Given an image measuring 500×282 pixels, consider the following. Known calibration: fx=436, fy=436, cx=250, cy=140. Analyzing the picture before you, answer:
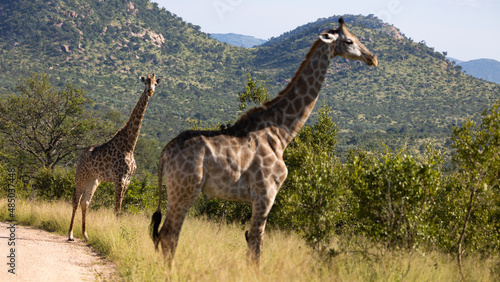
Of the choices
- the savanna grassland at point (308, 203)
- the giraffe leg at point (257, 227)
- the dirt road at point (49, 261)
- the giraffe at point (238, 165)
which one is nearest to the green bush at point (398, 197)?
the savanna grassland at point (308, 203)

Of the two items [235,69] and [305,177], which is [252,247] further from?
[235,69]

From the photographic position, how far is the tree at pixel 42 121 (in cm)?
2539

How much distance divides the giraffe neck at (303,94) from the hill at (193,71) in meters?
68.5

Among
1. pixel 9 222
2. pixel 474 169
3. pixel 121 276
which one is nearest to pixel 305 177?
pixel 474 169

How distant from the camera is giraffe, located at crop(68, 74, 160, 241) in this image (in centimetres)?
1081

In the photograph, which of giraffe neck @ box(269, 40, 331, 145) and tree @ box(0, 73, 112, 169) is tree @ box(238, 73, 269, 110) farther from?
tree @ box(0, 73, 112, 169)

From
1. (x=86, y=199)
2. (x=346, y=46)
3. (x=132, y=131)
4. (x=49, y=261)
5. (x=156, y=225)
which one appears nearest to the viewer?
(x=156, y=225)

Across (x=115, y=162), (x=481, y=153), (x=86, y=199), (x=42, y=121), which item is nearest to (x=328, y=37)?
(x=481, y=153)

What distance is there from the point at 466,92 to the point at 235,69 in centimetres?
7114

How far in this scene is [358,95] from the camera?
116750mm

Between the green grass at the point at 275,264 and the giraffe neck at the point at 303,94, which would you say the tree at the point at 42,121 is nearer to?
the green grass at the point at 275,264

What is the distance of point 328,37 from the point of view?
7246 millimetres

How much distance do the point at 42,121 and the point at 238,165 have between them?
23251 millimetres

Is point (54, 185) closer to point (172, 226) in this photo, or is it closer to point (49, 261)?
point (49, 261)
